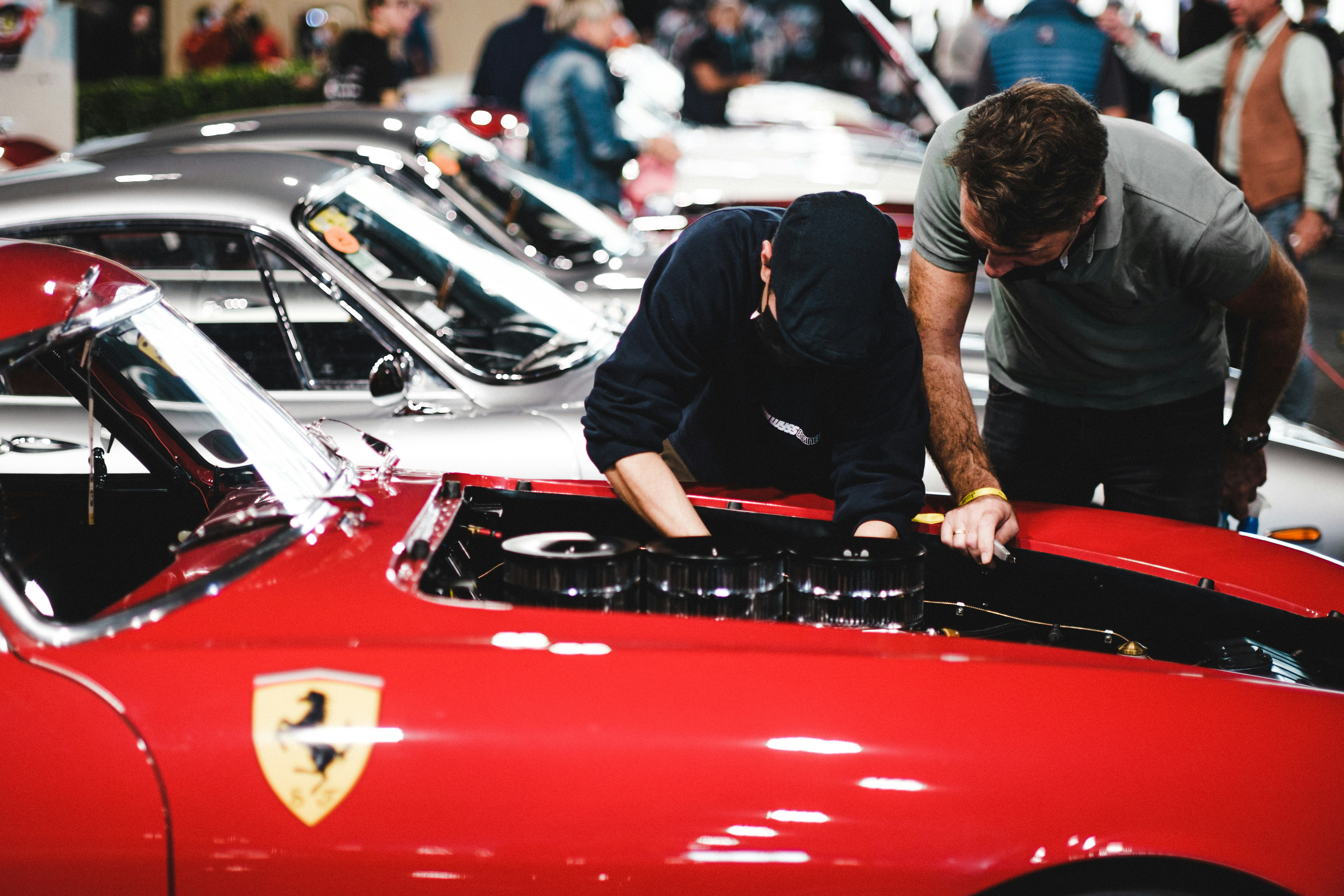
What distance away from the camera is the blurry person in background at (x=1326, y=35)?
534 cm

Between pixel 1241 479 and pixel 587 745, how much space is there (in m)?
2.09

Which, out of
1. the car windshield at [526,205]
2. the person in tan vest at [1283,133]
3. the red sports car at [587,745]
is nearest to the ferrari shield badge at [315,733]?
the red sports car at [587,745]

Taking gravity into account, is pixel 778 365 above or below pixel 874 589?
above

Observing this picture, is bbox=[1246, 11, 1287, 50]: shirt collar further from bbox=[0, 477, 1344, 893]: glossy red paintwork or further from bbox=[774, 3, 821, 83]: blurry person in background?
bbox=[774, 3, 821, 83]: blurry person in background

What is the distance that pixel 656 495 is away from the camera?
222 centimetres

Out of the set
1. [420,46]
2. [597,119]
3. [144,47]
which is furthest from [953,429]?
[144,47]

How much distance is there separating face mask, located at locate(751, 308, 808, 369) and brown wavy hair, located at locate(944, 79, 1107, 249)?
0.42m

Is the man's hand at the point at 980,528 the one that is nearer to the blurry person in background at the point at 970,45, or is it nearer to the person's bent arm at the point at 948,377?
the person's bent arm at the point at 948,377

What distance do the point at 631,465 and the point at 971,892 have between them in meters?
1.02

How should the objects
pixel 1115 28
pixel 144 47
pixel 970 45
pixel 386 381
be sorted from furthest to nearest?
1. pixel 144 47
2. pixel 970 45
3. pixel 1115 28
4. pixel 386 381

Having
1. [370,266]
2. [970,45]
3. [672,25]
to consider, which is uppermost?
[672,25]

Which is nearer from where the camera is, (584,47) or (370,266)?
(370,266)

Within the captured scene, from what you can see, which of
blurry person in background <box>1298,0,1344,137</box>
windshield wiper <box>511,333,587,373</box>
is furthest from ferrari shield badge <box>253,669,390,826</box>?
blurry person in background <box>1298,0,1344,137</box>

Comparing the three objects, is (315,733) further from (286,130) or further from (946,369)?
(286,130)
